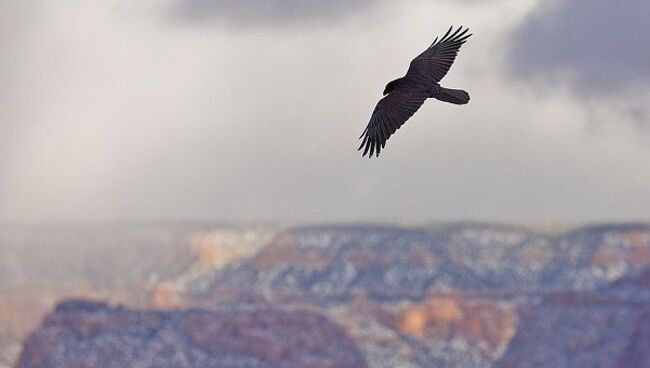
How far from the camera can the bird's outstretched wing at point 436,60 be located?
2858 centimetres

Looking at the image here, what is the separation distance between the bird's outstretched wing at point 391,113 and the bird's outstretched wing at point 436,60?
14.7 inches

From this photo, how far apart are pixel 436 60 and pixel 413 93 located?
121 centimetres

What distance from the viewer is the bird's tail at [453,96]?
2739cm

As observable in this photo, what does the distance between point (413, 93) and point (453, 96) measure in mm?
736

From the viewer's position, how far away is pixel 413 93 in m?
28.2

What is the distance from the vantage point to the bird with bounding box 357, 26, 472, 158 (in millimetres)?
27547

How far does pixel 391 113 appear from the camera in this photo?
2830 cm

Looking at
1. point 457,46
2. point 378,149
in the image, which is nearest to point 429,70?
point 457,46

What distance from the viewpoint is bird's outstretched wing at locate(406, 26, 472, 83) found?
2858 centimetres

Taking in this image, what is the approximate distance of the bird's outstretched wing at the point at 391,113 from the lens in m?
27.5

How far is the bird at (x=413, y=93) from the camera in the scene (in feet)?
90.4

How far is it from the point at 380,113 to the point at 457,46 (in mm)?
1893

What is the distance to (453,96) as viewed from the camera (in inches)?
1092

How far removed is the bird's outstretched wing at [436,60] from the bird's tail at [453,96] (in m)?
0.37
